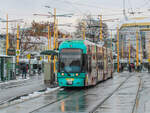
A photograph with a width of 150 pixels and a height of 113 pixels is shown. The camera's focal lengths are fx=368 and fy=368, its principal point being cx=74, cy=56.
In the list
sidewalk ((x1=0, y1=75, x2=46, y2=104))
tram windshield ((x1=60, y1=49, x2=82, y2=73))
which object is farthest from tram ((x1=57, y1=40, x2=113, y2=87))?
sidewalk ((x1=0, y1=75, x2=46, y2=104))

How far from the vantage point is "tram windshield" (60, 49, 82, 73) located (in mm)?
22828

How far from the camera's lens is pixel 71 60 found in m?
22.9

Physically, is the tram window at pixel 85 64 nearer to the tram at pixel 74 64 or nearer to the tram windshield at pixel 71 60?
the tram at pixel 74 64

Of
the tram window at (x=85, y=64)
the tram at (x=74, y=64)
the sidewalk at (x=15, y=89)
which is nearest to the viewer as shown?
the sidewalk at (x=15, y=89)

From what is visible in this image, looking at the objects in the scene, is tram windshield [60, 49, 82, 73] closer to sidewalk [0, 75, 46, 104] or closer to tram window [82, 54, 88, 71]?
tram window [82, 54, 88, 71]

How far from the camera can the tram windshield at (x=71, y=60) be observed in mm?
22828

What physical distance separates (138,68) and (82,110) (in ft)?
184

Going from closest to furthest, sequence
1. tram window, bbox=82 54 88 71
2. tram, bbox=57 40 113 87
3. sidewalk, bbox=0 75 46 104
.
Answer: sidewalk, bbox=0 75 46 104 < tram, bbox=57 40 113 87 < tram window, bbox=82 54 88 71

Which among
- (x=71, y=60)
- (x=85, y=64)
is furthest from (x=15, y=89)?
(x=85, y=64)

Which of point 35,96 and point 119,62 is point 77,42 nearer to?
point 35,96

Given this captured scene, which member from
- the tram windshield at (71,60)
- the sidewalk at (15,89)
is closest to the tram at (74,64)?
the tram windshield at (71,60)

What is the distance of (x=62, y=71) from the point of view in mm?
22969

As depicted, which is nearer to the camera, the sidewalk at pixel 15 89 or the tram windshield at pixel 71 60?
the sidewalk at pixel 15 89

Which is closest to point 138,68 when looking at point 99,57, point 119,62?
point 119,62
